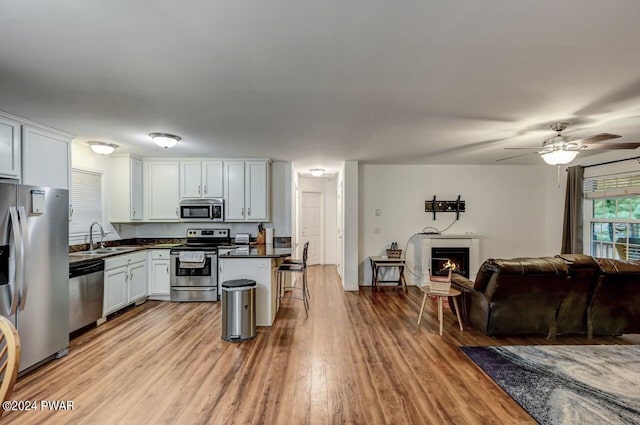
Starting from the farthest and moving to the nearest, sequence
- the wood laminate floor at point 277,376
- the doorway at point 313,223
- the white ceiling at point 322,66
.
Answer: the doorway at point 313,223 → the wood laminate floor at point 277,376 → the white ceiling at point 322,66

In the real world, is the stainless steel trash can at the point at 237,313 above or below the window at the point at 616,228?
below

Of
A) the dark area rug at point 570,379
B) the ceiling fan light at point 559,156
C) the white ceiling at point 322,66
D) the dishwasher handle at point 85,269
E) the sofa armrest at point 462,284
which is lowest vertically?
the dark area rug at point 570,379

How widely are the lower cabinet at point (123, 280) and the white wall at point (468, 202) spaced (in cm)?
416

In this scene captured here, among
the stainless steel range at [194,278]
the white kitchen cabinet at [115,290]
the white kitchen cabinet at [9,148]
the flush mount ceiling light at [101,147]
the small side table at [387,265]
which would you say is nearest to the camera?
the white kitchen cabinet at [9,148]

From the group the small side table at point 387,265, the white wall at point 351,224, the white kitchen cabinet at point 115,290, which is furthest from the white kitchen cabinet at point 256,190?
the small side table at point 387,265

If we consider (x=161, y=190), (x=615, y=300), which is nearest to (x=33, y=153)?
(x=161, y=190)

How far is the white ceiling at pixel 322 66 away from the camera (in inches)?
64.2

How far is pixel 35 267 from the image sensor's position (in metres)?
2.86

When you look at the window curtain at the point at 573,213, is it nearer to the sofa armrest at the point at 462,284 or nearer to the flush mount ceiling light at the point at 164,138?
the sofa armrest at the point at 462,284

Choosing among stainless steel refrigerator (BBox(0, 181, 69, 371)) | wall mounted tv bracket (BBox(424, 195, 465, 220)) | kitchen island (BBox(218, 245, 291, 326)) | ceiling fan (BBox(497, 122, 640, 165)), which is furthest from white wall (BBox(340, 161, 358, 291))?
stainless steel refrigerator (BBox(0, 181, 69, 371))

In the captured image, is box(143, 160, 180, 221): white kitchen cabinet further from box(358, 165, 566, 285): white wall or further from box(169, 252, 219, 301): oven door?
box(358, 165, 566, 285): white wall

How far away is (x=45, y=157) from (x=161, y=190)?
1998mm

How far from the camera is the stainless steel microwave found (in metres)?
5.46

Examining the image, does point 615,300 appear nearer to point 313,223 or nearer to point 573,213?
point 573,213
